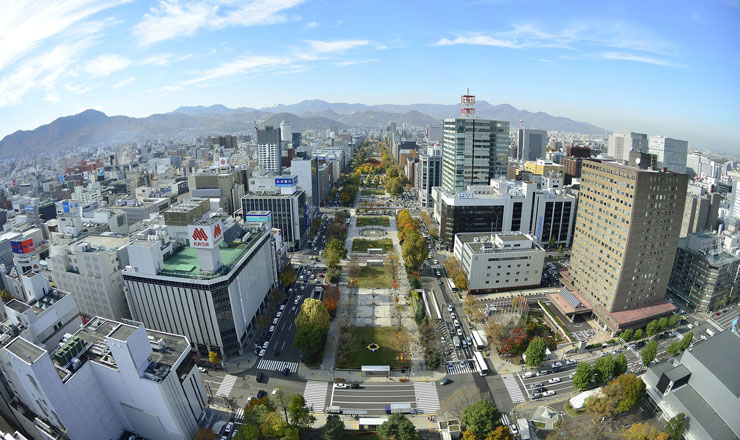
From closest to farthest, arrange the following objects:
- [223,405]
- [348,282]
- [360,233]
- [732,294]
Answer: [223,405]
[732,294]
[348,282]
[360,233]

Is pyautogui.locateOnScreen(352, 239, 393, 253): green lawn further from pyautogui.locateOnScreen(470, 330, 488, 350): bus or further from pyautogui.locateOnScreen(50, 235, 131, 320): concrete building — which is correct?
pyautogui.locateOnScreen(50, 235, 131, 320): concrete building

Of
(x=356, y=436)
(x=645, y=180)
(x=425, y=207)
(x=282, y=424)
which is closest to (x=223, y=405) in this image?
(x=282, y=424)

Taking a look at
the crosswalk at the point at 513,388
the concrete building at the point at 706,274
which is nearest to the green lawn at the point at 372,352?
the crosswalk at the point at 513,388

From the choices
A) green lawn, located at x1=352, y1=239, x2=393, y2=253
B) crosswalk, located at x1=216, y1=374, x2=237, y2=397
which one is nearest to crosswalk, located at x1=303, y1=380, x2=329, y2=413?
crosswalk, located at x1=216, y1=374, x2=237, y2=397

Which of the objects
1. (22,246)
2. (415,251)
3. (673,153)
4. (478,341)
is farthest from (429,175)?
(22,246)

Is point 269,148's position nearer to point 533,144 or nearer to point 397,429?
point 533,144

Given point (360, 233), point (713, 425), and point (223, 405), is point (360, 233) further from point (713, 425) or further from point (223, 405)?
point (713, 425)

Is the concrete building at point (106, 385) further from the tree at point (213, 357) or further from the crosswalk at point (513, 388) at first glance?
the crosswalk at point (513, 388)
